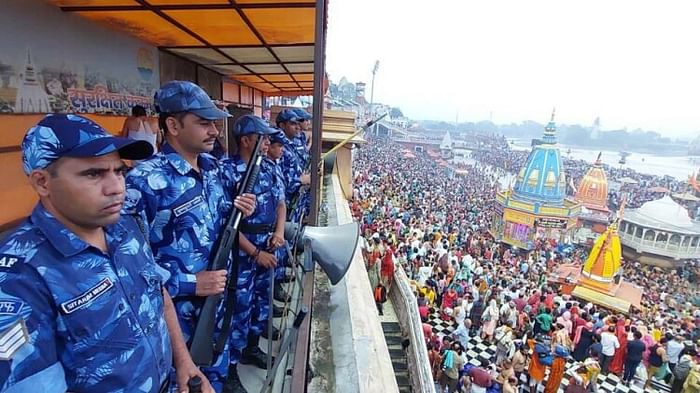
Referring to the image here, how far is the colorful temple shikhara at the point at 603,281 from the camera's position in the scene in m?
15.4

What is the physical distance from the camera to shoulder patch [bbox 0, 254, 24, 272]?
2.68ft

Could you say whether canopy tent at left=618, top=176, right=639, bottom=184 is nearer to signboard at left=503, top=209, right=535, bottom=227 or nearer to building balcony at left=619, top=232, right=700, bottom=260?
building balcony at left=619, top=232, right=700, bottom=260

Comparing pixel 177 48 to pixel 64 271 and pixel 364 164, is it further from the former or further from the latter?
pixel 364 164

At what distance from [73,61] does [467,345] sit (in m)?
9.30

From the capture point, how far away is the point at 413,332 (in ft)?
22.5

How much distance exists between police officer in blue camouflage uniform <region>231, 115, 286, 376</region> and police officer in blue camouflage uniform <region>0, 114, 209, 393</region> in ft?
3.59

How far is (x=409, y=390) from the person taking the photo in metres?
6.54

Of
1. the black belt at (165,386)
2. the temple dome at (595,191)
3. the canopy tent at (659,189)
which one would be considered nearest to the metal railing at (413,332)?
the black belt at (165,386)

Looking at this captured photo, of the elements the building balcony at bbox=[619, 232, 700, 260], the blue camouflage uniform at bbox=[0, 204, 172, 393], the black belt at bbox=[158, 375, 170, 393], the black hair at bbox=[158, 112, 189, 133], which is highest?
the black hair at bbox=[158, 112, 189, 133]

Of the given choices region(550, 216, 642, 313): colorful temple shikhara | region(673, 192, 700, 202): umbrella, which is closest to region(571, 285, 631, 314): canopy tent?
region(550, 216, 642, 313): colorful temple shikhara

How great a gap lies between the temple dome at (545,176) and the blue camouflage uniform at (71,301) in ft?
87.2

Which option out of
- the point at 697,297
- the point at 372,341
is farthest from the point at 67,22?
the point at 697,297

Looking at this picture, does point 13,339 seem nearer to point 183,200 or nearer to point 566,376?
point 183,200

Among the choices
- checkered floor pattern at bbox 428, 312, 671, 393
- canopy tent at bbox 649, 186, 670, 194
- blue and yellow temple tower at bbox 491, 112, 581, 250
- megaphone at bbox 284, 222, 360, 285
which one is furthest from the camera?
canopy tent at bbox 649, 186, 670, 194
